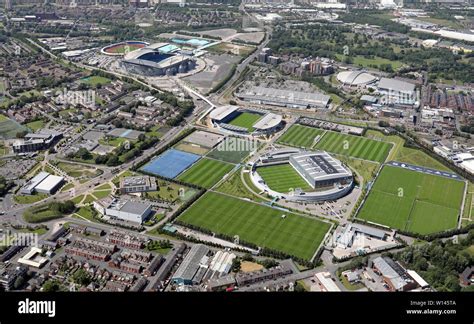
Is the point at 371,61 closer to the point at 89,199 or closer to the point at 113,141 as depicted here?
the point at 113,141

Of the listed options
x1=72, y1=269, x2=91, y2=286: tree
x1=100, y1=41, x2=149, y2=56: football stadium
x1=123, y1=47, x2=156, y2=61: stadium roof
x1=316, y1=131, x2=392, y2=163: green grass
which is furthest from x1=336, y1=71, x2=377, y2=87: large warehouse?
x1=72, y1=269, x2=91, y2=286: tree

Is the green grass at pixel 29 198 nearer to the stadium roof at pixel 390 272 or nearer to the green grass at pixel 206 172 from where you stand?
the green grass at pixel 206 172

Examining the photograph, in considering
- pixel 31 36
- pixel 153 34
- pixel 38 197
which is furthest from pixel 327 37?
pixel 38 197

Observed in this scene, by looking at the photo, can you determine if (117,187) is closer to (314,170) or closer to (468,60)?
(314,170)

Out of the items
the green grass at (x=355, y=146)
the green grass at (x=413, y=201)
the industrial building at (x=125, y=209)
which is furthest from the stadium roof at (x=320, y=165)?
the industrial building at (x=125, y=209)

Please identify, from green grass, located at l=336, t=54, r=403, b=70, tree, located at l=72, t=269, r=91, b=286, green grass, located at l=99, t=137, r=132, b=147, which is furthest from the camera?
green grass, located at l=336, t=54, r=403, b=70

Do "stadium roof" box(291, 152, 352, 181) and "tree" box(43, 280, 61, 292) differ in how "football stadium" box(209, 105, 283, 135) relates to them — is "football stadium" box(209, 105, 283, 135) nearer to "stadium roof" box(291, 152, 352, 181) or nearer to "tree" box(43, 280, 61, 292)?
"stadium roof" box(291, 152, 352, 181)

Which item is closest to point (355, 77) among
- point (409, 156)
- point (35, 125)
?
point (409, 156)
